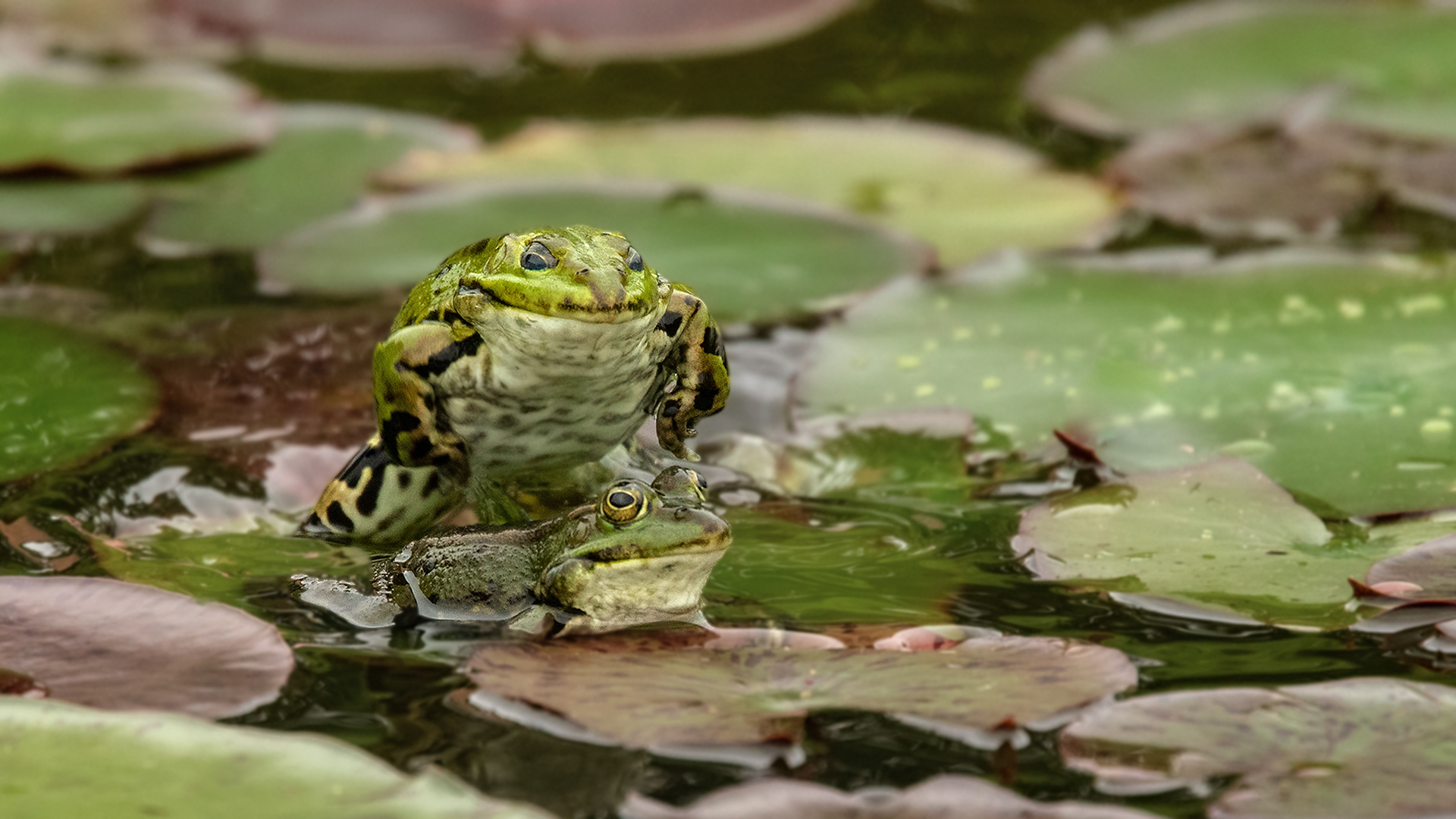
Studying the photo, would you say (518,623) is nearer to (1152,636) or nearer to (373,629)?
(373,629)

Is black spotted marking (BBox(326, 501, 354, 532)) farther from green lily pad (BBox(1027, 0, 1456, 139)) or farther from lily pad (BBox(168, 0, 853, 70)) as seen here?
lily pad (BBox(168, 0, 853, 70))

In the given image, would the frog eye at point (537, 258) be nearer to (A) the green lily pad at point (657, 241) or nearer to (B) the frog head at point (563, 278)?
(B) the frog head at point (563, 278)

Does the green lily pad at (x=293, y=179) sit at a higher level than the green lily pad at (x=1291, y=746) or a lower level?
higher

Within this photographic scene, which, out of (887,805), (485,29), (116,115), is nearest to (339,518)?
(887,805)

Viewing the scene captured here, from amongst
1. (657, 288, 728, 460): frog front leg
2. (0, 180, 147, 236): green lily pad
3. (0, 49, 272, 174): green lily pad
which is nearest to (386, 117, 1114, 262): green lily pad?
(0, 49, 272, 174): green lily pad

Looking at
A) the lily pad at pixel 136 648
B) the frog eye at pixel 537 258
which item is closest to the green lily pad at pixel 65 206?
the lily pad at pixel 136 648

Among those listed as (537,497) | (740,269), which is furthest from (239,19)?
(537,497)
